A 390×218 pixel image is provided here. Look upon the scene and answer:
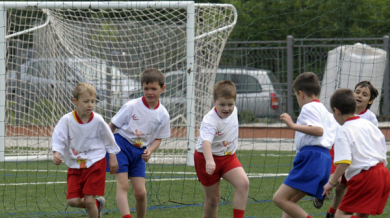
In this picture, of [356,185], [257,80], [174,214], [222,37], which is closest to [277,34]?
[257,80]

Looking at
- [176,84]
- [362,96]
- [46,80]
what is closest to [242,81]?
[176,84]

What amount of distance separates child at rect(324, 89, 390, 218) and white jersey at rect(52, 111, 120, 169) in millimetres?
1773

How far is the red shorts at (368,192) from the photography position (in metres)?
3.55

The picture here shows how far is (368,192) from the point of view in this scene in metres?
3.58

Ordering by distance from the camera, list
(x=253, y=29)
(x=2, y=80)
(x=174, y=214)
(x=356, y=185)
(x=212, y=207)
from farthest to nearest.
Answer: (x=253, y=29) < (x=2, y=80) < (x=174, y=214) < (x=212, y=207) < (x=356, y=185)

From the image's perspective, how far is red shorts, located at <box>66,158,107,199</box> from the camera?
4105mm

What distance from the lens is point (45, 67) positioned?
9.01m

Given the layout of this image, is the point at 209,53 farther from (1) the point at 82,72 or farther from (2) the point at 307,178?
(2) the point at 307,178

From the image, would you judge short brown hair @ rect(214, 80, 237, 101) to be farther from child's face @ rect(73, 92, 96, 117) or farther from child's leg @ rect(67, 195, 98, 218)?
child's leg @ rect(67, 195, 98, 218)

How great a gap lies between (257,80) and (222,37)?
Result: 9.97ft

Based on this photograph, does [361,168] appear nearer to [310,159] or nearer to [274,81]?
[310,159]

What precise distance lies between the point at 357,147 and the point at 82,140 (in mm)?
2116

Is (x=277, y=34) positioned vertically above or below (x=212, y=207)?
above

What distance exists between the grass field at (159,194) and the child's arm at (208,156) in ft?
3.93
